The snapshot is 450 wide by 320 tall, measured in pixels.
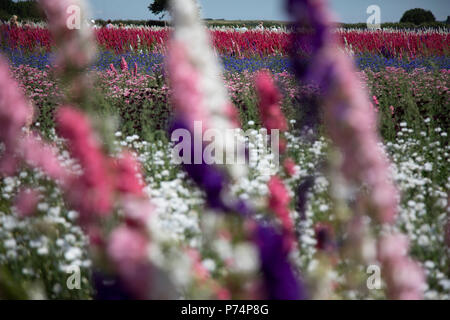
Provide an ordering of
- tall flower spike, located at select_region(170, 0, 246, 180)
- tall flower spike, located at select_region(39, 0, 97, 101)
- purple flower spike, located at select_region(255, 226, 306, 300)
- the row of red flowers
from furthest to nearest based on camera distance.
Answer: the row of red flowers < purple flower spike, located at select_region(255, 226, 306, 300) < tall flower spike, located at select_region(170, 0, 246, 180) < tall flower spike, located at select_region(39, 0, 97, 101)

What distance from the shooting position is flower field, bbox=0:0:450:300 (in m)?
0.85

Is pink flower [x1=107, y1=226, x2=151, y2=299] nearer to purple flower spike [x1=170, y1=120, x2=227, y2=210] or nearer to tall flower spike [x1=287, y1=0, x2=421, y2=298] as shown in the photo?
purple flower spike [x1=170, y1=120, x2=227, y2=210]

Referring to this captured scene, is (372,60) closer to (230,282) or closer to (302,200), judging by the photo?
(302,200)

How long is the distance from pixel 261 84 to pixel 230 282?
→ 2.46 feet

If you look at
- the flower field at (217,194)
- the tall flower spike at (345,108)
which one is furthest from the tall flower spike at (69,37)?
the tall flower spike at (345,108)

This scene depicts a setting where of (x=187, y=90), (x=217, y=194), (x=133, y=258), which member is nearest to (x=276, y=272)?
(x=217, y=194)

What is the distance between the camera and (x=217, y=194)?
A: 1.08 meters

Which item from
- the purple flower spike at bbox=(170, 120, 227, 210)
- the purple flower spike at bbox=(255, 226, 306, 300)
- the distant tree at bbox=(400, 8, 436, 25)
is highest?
the distant tree at bbox=(400, 8, 436, 25)

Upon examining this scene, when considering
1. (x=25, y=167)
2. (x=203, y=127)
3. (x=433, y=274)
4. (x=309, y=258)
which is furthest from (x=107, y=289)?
(x=25, y=167)

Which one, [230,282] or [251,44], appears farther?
[251,44]

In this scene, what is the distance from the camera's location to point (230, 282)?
1353 millimetres


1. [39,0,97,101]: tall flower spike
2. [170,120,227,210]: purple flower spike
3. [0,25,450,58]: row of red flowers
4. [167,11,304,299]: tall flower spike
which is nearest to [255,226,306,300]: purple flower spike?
[167,11,304,299]: tall flower spike

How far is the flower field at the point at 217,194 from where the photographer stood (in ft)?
2.79

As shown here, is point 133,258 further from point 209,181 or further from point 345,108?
point 345,108
